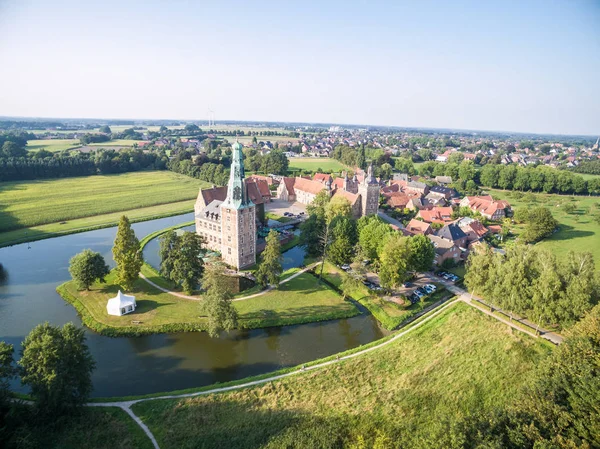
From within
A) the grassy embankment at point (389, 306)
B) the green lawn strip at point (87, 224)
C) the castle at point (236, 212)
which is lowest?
the grassy embankment at point (389, 306)

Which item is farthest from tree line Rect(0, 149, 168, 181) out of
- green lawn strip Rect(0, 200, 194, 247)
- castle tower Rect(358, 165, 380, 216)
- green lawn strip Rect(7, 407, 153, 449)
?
green lawn strip Rect(7, 407, 153, 449)

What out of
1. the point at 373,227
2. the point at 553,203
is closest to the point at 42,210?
the point at 373,227

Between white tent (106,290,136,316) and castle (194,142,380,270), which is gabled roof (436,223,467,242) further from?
white tent (106,290,136,316)

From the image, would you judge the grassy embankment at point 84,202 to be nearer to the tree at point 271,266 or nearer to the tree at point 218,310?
the tree at point 271,266

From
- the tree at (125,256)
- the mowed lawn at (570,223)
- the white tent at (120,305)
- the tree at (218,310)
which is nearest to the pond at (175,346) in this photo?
the tree at (218,310)

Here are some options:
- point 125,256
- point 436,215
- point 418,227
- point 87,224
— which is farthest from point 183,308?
point 436,215

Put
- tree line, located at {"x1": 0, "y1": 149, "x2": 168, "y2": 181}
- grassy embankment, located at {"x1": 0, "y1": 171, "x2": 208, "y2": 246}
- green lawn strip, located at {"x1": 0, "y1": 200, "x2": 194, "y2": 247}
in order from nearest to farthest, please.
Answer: green lawn strip, located at {"x1": 0, "y1": 200, "x2": 194, "y2": 247} → grassy embankment, located at {"x1": 0, "y1": 171, "x2": 208, "y2": 246} → tree line, located at {"x1": 0, "y1": 149, "x2": 168, "y2": 181}

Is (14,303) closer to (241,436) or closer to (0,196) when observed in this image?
(241,436)

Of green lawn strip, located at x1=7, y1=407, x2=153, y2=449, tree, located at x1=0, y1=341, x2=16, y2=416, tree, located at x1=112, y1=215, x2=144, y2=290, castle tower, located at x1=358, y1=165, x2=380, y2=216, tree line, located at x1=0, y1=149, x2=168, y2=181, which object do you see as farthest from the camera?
tree line, located at x1=0, y1=149, x2=168, y2=181
